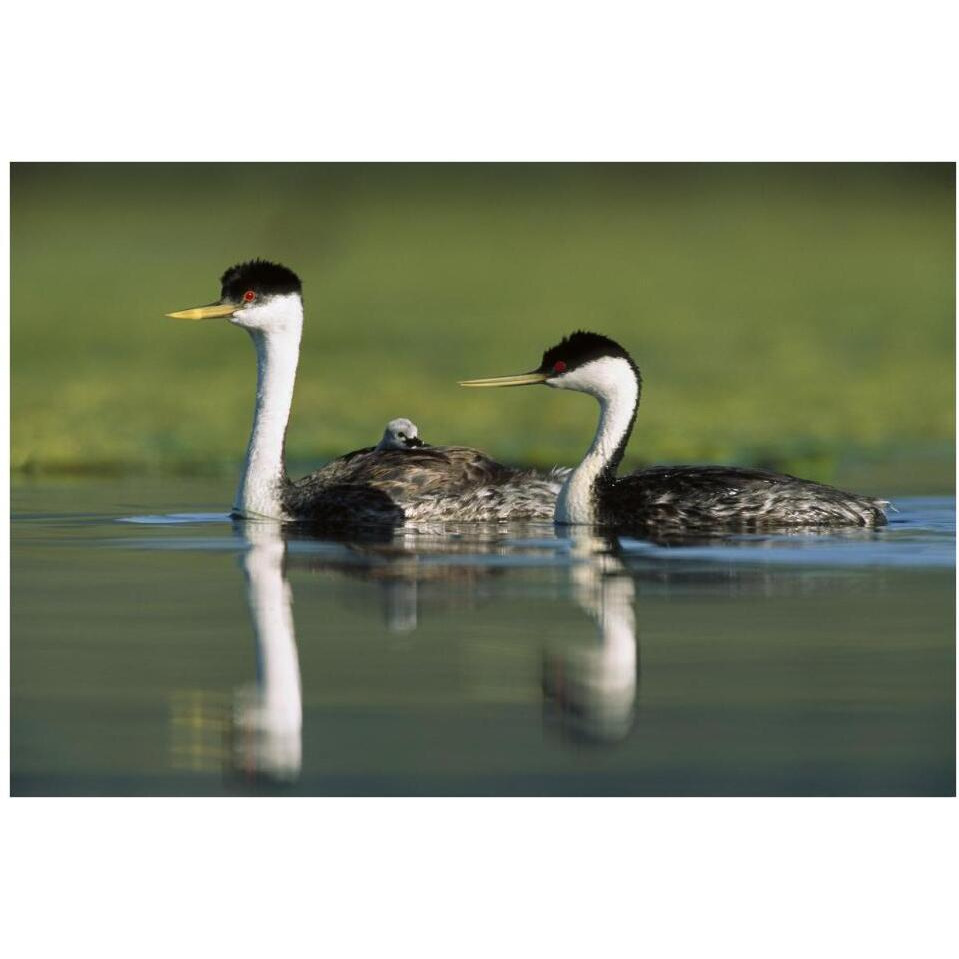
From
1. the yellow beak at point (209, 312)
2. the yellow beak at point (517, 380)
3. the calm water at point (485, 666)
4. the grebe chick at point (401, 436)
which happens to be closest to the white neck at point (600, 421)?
the yellow beak at point (517, 380)

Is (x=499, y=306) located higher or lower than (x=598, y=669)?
higher

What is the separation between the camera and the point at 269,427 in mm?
13875

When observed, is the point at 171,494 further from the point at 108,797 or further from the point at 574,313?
the point at 574,313

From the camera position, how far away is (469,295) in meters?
32.8

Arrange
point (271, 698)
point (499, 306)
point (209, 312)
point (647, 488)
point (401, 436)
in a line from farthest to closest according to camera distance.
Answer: point (499, 306)
point (401, 436)
point (209, 312)
point (647, 488)
point (271, 698)

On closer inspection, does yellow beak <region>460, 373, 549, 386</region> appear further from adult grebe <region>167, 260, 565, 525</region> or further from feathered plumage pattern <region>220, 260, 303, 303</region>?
feathered plumage pattern <region>220, 260, 303, 303</region>

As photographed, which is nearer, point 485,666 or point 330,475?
point 485,666

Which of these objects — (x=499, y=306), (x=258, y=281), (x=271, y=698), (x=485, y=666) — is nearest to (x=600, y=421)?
(x=258, y=281)

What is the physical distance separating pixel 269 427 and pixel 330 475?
0.48m

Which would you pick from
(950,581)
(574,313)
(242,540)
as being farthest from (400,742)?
(574,313)

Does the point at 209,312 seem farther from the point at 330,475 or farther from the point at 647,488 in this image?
the point at 647,488

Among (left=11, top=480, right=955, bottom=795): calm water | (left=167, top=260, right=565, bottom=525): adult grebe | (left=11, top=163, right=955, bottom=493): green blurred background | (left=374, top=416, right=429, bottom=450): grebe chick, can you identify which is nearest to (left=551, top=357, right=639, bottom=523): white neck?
(left=167, top=260, right=565, bottom=525): adult grebe

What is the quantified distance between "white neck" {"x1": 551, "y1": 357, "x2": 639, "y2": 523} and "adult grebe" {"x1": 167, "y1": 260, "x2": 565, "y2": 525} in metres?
0.55

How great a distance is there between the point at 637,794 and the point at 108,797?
163 centimetres
